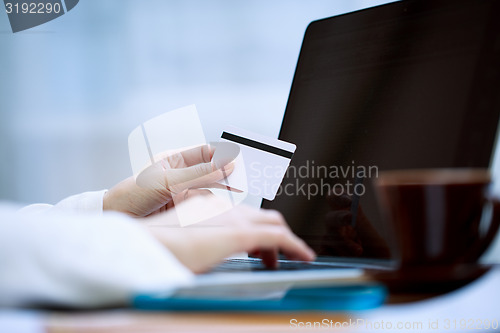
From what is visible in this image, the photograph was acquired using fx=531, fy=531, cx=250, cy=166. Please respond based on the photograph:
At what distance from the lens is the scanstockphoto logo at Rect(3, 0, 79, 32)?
6.27ft

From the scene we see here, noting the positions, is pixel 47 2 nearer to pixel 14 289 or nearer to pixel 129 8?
pixel 129 8

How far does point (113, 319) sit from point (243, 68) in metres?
1.63

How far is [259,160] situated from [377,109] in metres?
0.17

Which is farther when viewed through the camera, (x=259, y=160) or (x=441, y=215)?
(x=259, y=160)

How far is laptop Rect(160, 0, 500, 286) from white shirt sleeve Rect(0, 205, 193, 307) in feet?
0.55

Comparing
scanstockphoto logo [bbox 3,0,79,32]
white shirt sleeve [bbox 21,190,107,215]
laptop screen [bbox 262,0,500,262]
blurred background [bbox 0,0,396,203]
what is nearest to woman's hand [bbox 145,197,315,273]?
laptop screen [bbox 262,0,500,262]

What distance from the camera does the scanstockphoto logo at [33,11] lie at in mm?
1912

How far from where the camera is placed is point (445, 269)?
0.99ft

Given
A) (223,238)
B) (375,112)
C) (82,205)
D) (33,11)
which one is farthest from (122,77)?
(223,238)

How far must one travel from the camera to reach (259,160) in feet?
2.31

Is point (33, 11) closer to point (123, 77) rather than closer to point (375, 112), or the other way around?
point (123, 77)
